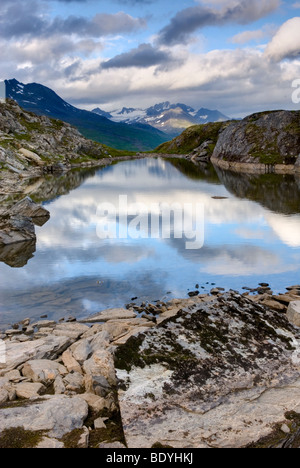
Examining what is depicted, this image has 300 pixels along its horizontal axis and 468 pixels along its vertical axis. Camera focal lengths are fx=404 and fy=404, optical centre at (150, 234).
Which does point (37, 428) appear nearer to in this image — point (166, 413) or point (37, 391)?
point (37, 391)

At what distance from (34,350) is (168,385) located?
288 inches

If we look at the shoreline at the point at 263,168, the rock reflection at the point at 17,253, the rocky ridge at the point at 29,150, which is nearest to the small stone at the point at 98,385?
the rock reflection at the point at 17,253

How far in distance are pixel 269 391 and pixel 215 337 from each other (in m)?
2.92

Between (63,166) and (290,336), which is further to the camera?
(63,166)

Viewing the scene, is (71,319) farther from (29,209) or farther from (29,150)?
(29,150)

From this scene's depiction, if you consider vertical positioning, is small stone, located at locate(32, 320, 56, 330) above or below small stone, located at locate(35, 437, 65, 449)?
below

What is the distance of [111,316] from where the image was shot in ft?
75.8

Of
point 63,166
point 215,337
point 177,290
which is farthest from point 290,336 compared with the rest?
point 63,166

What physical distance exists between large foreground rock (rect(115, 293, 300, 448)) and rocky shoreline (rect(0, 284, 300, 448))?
0.03m

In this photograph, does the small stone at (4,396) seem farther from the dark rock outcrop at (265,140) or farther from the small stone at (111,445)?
the dark rock outcrop at (265,140)

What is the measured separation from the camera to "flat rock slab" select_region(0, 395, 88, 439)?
35.7 ft

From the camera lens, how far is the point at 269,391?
1255 cm

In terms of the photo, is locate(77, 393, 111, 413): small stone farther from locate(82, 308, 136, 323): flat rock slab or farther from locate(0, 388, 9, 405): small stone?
locate(82, 308, 136, 323): flat rock slab

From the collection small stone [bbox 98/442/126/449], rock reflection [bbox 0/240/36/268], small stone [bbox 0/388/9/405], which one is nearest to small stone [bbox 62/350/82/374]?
small stone [bbox 0/388/9/405]
